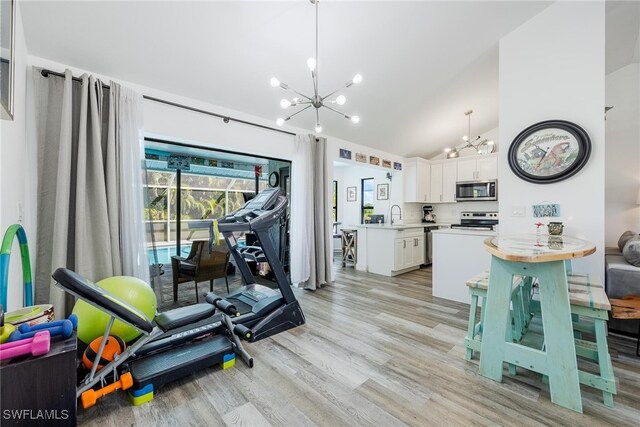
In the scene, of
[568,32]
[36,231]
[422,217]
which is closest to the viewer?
[36,231]

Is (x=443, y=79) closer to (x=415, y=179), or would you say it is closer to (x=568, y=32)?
(x=568, y=32)

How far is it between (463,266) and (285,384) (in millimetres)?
2687

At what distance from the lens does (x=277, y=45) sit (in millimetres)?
2701

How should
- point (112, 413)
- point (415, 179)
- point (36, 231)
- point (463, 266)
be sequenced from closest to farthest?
1. point (112, 413)
2. point (36, 231)
3. point (463, 266)
4. point (415, 179)

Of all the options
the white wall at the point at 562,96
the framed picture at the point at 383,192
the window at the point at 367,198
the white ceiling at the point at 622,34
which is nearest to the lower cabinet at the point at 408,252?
the framed picture at the point at 383,192

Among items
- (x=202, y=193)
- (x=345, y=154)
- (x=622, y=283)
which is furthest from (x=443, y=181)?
(x=202, y=193)

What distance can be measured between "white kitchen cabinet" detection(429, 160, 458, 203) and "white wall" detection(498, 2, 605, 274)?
275cm

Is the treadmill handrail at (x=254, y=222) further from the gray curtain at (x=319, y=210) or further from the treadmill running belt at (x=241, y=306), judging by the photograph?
the gray curtain at (x=319, y=210)

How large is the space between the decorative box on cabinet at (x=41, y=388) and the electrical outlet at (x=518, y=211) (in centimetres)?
395

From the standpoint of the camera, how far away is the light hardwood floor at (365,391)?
155 centimetres

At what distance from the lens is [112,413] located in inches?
62.8

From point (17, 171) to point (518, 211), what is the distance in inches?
178

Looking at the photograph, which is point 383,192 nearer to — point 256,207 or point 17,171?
point 256,207

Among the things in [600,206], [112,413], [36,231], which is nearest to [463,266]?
[600,206]
